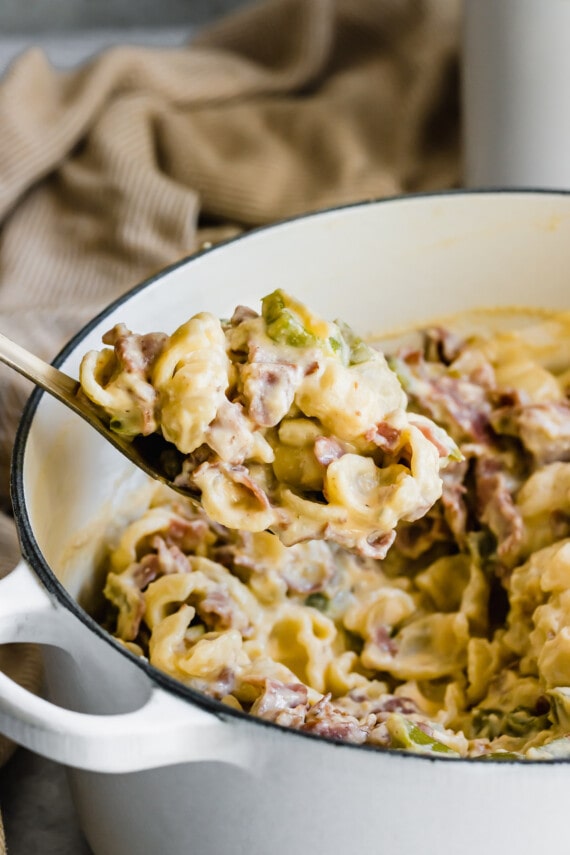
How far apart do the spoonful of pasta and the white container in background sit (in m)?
1.03

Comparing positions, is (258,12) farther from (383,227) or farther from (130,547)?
(130,547)

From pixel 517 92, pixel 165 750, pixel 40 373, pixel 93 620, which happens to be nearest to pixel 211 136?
→ pixel 517 92

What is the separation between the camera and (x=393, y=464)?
1106 mm

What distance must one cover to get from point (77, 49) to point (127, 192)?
0.87 metres

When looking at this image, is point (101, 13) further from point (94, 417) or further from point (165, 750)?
point (165, 750)

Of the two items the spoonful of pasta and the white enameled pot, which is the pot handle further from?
the spoonful of pasta

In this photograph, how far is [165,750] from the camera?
857 millimetres

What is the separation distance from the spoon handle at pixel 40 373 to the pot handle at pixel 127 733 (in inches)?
12.8

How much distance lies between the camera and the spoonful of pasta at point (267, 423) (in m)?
1.05

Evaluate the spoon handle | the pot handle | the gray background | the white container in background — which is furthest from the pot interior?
the gray background

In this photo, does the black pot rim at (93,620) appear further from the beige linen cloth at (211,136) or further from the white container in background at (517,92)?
the white container in background at (517,92)

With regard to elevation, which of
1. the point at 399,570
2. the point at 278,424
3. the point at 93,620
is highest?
the point at 278,424

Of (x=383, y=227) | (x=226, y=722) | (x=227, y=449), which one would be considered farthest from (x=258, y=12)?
(x=226, y=722)

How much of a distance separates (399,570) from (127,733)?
632 millimetres
